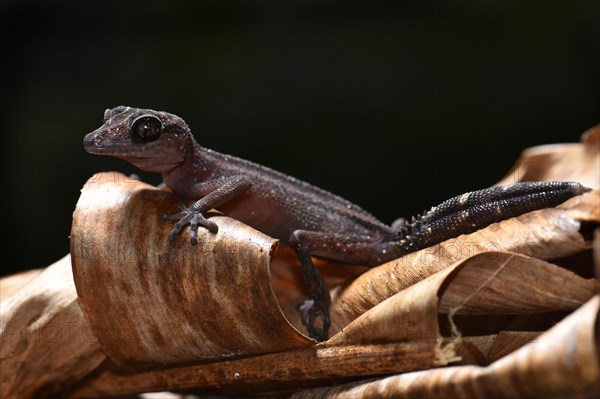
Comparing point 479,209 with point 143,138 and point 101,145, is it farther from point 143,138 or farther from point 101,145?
point 101,145

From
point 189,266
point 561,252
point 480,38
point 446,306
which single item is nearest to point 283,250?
point 189,266

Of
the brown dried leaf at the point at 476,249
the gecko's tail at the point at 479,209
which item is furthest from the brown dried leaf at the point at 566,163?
the brown dried leaf at the point at 476,249

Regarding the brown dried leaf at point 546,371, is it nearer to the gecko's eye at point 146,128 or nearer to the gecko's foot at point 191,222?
the gecko's foot at point 191,222

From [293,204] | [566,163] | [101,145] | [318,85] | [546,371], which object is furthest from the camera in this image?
[318,85]

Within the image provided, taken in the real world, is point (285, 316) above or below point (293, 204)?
below

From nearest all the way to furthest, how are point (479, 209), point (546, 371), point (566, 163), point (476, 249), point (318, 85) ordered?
point (546, 371) < point (476, 249) < point (479, 209) < point (566, 163) < point (318, 85)

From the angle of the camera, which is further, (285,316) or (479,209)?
(479,209)

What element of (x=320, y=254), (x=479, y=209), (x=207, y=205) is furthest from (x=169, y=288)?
(x=479, y=209)
